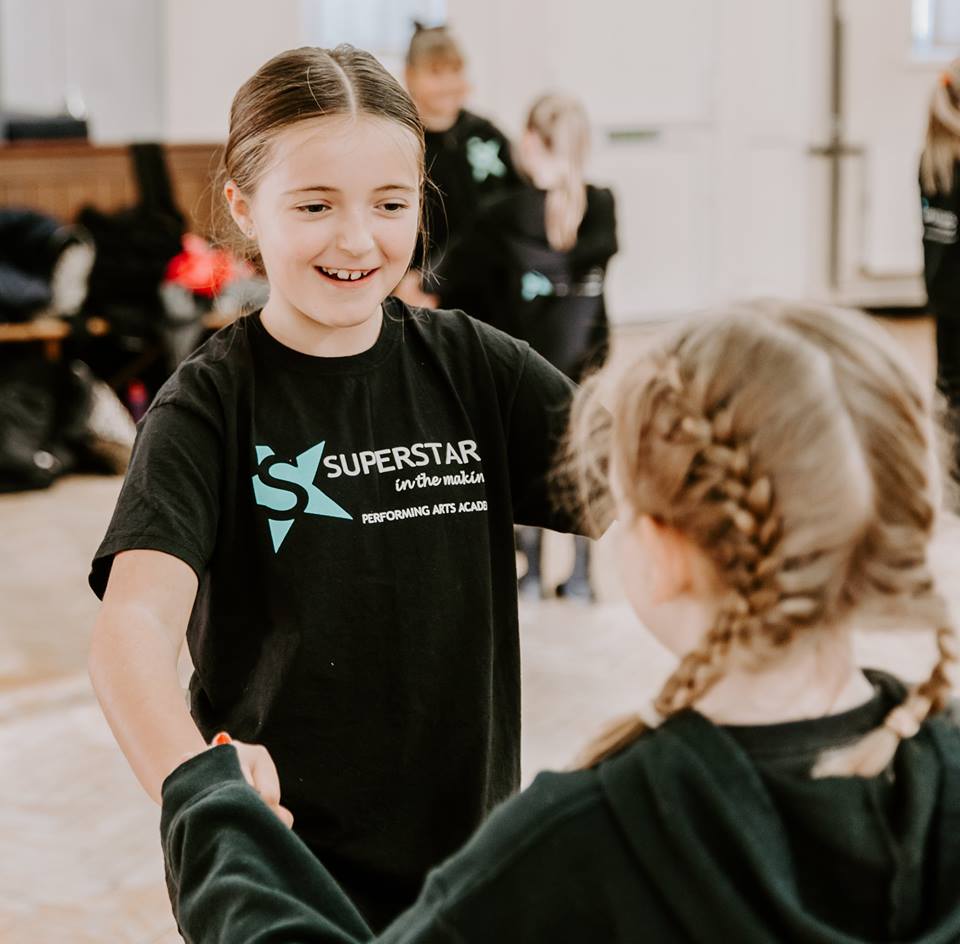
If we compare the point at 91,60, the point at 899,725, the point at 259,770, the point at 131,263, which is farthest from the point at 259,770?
the point at 91,60

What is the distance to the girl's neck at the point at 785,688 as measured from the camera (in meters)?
0.77

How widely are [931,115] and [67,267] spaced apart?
3.74 metres

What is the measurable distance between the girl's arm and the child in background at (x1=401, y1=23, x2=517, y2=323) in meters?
3.18

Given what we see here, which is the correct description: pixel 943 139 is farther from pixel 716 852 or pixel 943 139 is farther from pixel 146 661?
pixel 716 852

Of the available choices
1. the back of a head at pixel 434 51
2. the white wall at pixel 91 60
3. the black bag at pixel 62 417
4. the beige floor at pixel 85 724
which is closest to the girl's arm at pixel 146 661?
the beige floor at pixel 85 724

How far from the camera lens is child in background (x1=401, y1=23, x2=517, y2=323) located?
4.34m

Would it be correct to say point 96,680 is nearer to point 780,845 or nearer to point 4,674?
point 780,845

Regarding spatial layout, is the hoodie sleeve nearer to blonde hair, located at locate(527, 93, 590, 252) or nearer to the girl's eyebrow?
the girl's eyebrow

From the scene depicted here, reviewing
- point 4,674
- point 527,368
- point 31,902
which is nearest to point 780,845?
point 527,368

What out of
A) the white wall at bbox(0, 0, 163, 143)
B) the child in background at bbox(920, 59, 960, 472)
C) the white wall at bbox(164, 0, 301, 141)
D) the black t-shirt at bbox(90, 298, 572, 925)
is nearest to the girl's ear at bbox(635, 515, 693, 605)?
the black t-shirt at bbox(90, 298, 572, 925)

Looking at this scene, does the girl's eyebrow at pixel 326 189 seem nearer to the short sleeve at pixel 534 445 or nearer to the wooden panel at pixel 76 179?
the short sleeve at pixel 534 445

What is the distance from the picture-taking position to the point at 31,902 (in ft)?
7.73

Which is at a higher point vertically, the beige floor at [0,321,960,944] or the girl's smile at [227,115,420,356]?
the girl's smile at [227,115,420,356]

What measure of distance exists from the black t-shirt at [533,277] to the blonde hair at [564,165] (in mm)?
28
